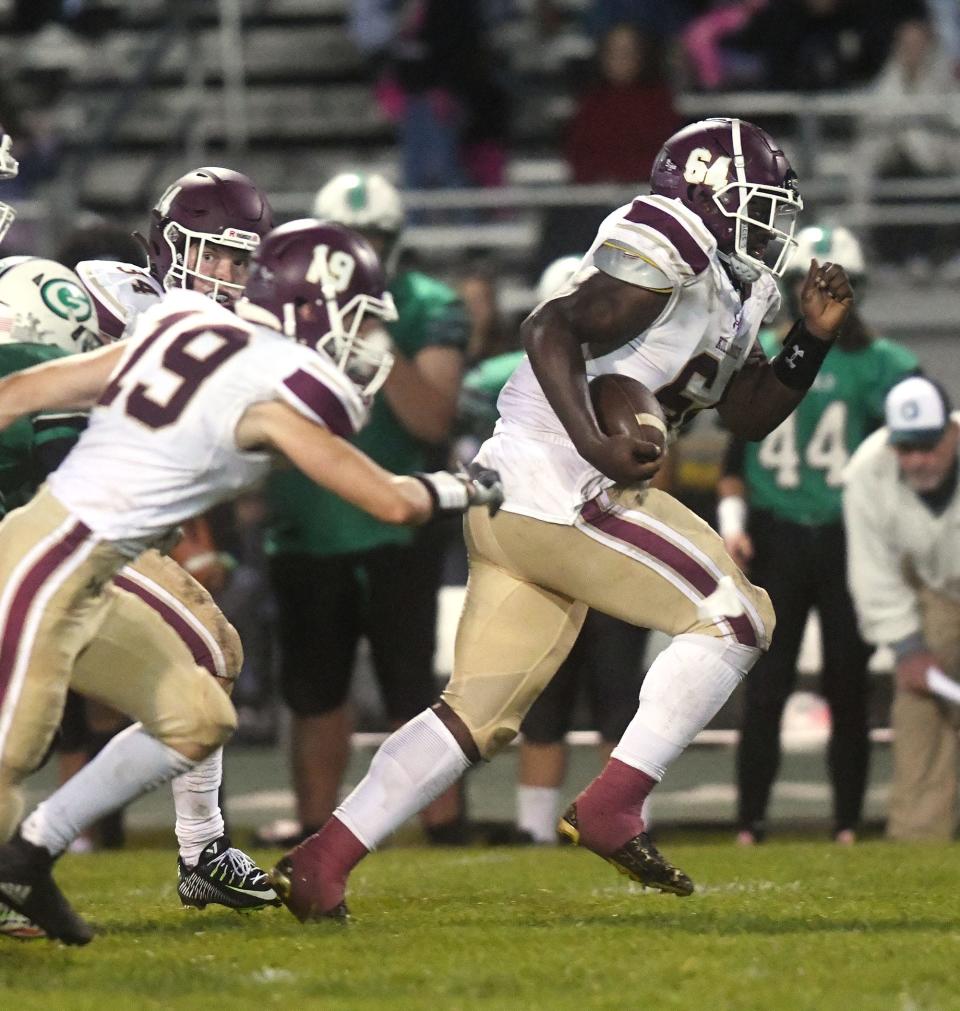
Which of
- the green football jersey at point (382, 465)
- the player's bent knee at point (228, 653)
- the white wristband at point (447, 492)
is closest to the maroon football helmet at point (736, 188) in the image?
the white wristband at point (447, 492)

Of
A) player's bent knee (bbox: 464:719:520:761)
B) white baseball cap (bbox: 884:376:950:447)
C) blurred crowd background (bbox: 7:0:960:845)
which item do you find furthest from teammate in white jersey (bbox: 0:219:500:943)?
blurred crowd background (bbox: 7:0:960:845)

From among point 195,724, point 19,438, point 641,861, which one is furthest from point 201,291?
point 641,861

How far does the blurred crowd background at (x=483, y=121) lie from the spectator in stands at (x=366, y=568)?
4.66ft

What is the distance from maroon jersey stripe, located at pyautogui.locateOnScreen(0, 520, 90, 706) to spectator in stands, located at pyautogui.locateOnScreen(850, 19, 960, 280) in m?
7.16

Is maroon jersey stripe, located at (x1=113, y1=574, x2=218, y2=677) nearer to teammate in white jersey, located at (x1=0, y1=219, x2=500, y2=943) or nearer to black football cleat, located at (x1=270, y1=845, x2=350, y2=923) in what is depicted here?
teammate in white jersey, located at (x1=0, y1=219, x2=500, y2=943)

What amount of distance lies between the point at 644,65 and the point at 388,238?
368 cm

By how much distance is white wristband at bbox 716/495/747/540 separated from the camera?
739 centimetres

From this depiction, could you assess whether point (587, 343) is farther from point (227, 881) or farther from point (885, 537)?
point (885, 537)

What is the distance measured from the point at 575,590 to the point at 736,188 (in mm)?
895

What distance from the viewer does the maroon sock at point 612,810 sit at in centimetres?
467

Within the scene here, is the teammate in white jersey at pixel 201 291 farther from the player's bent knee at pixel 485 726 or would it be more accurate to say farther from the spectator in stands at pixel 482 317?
the spectator in stands at pixel 482 317

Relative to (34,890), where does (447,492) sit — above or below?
above

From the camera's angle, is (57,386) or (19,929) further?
(19,929)

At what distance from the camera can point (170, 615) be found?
182 inches
